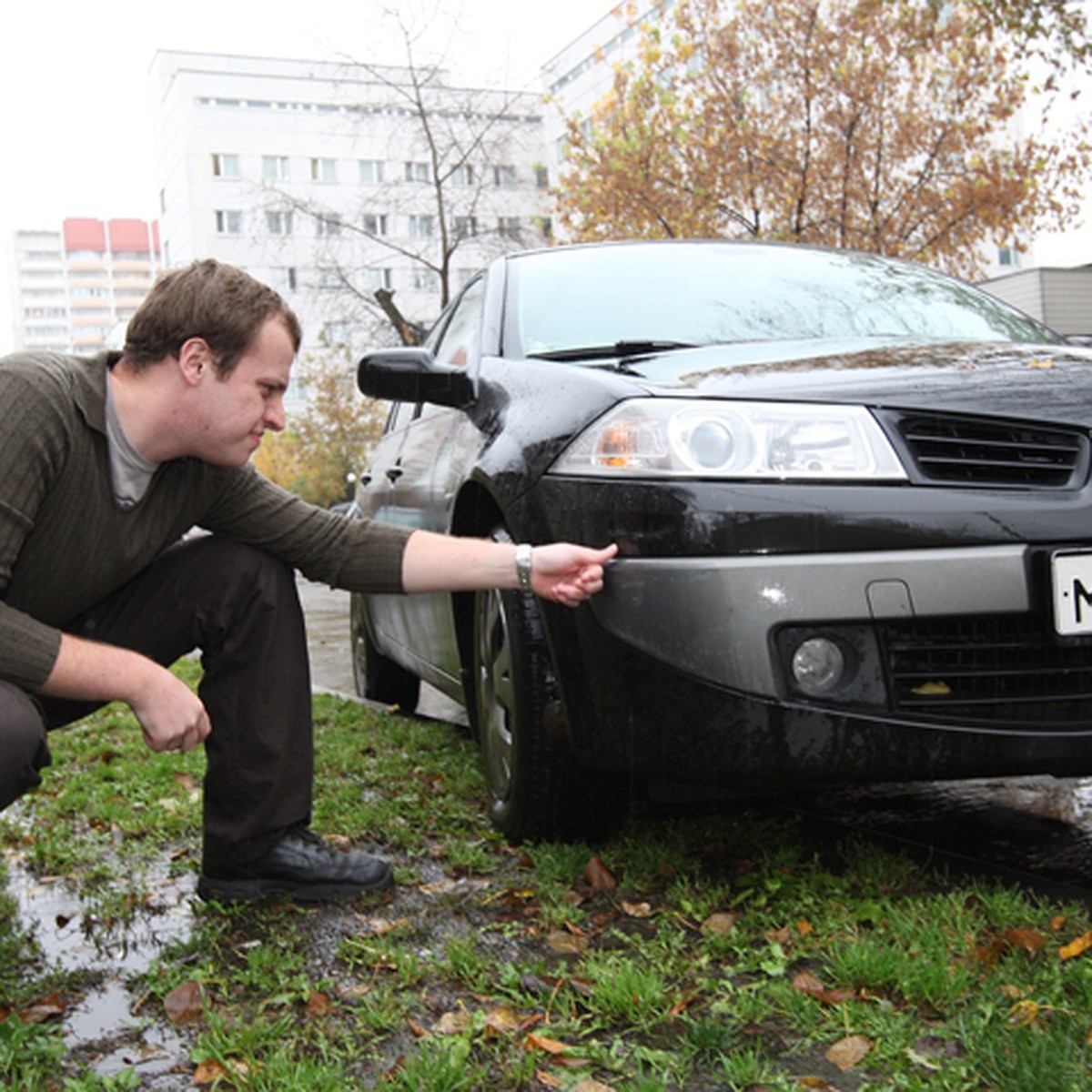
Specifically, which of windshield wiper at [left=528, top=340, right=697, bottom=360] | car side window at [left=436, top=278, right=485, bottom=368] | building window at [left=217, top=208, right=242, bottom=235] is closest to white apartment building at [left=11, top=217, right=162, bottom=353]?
building window at [left=217, top=208, right=242, bottom=235]

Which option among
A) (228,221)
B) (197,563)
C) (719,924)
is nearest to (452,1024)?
(719,924)

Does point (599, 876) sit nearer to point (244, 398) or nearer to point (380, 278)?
point (244, 398)

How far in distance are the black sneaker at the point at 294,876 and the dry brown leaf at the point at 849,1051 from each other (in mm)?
1266

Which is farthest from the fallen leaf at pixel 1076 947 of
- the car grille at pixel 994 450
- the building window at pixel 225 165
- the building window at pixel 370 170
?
the building window at pixel 370 170

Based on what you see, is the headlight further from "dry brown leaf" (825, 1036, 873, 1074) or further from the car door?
"dry brown leaf" (825, 1036, 873, 1074)

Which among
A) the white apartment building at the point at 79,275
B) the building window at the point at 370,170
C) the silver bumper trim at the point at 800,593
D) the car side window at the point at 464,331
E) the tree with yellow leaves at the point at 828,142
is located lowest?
the silver bumper trim at the point at 800,593

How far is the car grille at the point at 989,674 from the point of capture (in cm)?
238

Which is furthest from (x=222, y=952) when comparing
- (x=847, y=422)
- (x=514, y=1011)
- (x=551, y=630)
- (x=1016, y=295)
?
(x=1016, y=295)

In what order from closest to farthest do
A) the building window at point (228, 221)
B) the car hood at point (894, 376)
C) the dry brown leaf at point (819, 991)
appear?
the dry brown leaf at point (819, 991) → the car hood at point (894, 376) → the building window at point (228, 221)

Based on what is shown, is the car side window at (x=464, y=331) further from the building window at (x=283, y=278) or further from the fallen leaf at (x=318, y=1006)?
the building window at (x=283, y=278)

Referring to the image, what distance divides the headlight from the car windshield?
627 mm

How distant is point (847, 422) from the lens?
2.42 meters

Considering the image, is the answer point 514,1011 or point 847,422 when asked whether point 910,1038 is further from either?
point 847,422

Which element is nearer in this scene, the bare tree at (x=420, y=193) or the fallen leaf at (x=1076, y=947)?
the fallen leaf at (x=1076, y=947)
